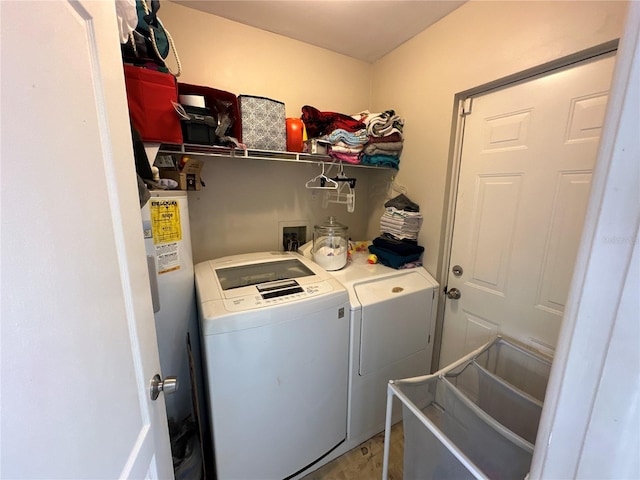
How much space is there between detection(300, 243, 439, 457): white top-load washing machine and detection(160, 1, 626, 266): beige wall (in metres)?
0.31

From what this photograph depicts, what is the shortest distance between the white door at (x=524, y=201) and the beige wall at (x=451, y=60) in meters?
0.11

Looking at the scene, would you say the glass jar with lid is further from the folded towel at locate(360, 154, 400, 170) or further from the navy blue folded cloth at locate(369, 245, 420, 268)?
the folded towel at locate(360, 154, 400, 170)

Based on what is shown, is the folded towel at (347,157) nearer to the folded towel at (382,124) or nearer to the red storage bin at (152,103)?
the folded towel at (382,124)

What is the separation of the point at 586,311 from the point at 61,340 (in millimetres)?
736

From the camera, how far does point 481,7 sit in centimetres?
133

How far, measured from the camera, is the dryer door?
4.59 ft

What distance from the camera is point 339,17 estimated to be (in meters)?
1.54

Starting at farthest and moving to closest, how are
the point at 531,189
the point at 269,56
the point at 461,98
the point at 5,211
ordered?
the point at 269,56 → the point at 461,98 → the point at 531,189 → the point at 5,211

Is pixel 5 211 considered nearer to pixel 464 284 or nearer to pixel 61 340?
Answer: pixel 61 340

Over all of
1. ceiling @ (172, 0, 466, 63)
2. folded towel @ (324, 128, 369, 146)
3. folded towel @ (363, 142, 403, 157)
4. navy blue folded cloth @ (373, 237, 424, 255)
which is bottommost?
navy blue folded cloth @ (373, 237, 424, 255)

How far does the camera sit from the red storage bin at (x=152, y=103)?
1.01 m

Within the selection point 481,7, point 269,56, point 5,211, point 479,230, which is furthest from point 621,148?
point 269,56

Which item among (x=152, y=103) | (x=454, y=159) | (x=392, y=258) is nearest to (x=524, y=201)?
(x=454, y=159)

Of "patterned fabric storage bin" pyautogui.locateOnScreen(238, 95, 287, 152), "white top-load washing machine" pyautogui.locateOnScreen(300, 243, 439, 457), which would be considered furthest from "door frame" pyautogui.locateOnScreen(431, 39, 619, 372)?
"patterned fabric storage bin" pyautogui.locateOnScreen(238, 95, 287, 152)
